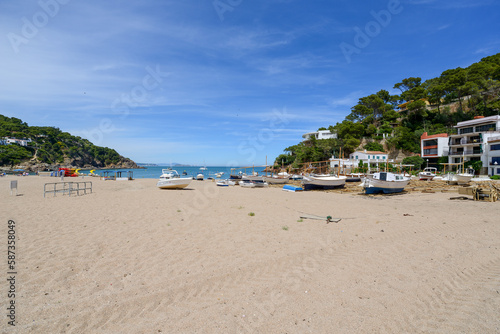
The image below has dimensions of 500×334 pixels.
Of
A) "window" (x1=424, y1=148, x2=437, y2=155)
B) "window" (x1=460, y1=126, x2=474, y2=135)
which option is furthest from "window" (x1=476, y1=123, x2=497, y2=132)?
"window" (x1=424, y1=148, x2=437, y2=155)

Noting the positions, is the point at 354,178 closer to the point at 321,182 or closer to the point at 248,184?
the point at 321,182

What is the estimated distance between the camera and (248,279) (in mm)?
5332

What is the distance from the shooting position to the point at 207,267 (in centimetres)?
585

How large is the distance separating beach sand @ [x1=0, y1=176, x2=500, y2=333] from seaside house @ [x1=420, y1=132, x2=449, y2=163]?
5736cm

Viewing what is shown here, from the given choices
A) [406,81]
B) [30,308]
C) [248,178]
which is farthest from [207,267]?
[406,81]

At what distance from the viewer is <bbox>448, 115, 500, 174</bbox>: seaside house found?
147 feet

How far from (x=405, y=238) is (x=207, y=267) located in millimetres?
7071

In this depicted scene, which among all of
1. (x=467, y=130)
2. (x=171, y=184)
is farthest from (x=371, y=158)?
(x=171, y=184)

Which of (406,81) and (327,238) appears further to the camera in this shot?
(406,81)

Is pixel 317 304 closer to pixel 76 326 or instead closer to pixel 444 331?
pixel 444 331

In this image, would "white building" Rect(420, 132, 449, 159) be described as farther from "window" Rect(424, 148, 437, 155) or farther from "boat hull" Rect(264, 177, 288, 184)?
"boat hull" Rect(264, 177, 288, 184)

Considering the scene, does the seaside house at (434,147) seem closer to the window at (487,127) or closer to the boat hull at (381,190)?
the window at (487,127)

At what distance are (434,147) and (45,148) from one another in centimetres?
14565

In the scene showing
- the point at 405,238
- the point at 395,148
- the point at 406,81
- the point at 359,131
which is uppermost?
the point at 406,81
